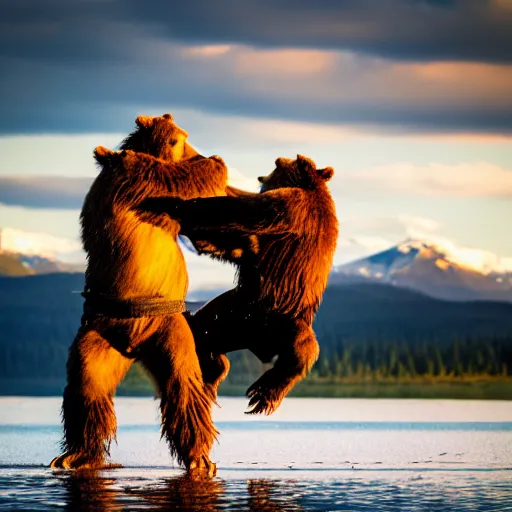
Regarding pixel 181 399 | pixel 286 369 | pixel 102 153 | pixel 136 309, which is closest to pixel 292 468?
pixel 286 369

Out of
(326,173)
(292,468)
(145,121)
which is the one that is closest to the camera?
(326,173)

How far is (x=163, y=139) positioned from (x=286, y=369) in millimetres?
1654

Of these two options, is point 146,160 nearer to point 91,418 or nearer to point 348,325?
point 91,418

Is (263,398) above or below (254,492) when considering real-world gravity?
above

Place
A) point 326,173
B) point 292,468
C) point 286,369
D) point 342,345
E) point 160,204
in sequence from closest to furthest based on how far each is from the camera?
point 160,204 → point 286,369 → point 326,173 → point 292,468 → point 342,345

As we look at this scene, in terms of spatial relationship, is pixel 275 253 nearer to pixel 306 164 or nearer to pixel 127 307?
pixel 306 164

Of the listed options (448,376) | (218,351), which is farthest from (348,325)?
(218,351)

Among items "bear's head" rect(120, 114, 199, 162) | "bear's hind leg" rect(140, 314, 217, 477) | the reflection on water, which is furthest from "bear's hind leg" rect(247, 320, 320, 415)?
"bear's head" rect(120, 114, 199, 162)

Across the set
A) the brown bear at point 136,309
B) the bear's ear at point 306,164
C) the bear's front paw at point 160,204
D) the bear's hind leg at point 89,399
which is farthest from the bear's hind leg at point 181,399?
the bear's ear at point 306,164

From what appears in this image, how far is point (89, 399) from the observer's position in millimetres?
10359

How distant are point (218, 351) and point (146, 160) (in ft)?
4.48

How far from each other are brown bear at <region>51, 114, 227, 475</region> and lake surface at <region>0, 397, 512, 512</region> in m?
0.32

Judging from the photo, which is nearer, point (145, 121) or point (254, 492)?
point (254, 492)

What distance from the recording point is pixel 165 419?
33.8ft
